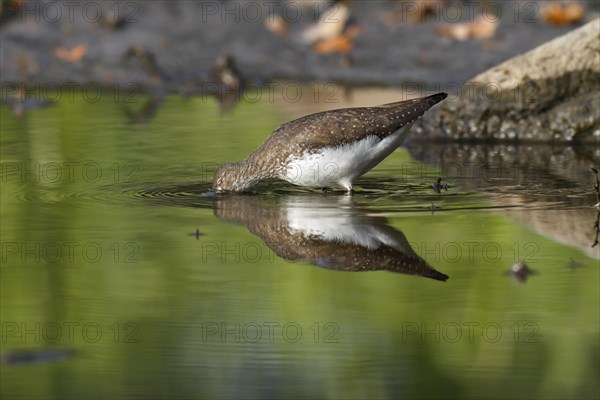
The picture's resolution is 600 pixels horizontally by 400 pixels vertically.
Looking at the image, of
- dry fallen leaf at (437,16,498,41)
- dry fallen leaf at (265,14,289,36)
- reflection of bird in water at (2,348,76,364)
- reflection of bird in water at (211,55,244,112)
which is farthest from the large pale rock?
reflection of bird in water at (2,348,76,364)

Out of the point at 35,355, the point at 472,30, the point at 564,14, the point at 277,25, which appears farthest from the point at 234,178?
the point at 564,14

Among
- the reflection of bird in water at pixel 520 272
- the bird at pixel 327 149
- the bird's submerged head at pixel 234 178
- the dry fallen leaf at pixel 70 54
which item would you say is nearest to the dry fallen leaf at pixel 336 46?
the dry fallen leaf at pixel 70 54

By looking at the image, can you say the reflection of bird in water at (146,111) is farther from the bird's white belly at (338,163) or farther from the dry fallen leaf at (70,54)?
the bird's white belly at (338,163)

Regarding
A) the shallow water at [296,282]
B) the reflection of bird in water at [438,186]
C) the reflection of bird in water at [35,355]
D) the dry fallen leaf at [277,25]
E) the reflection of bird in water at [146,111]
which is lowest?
the reflection of bird in water at [35,355]

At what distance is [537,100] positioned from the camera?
12039mm

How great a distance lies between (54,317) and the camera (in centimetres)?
639

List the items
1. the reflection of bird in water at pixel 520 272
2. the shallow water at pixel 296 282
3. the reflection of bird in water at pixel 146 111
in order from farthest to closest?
the reflection of bird in water at pixel 146 111 → the reflection of bird in water at pixel 520 272 → the shallow water at pixel 296 282

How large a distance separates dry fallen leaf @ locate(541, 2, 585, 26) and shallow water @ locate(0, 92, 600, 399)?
4.50m

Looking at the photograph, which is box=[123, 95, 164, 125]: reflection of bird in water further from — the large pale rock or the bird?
the bird

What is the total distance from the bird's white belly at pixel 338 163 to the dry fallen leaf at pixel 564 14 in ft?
21.0

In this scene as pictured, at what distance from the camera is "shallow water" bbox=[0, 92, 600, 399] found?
557cm

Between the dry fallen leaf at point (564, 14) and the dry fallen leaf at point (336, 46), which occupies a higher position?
the dry fallen leaf at point (564, 14)

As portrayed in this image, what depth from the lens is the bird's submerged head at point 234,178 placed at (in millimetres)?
9344

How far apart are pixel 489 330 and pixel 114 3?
10633 millimetres
